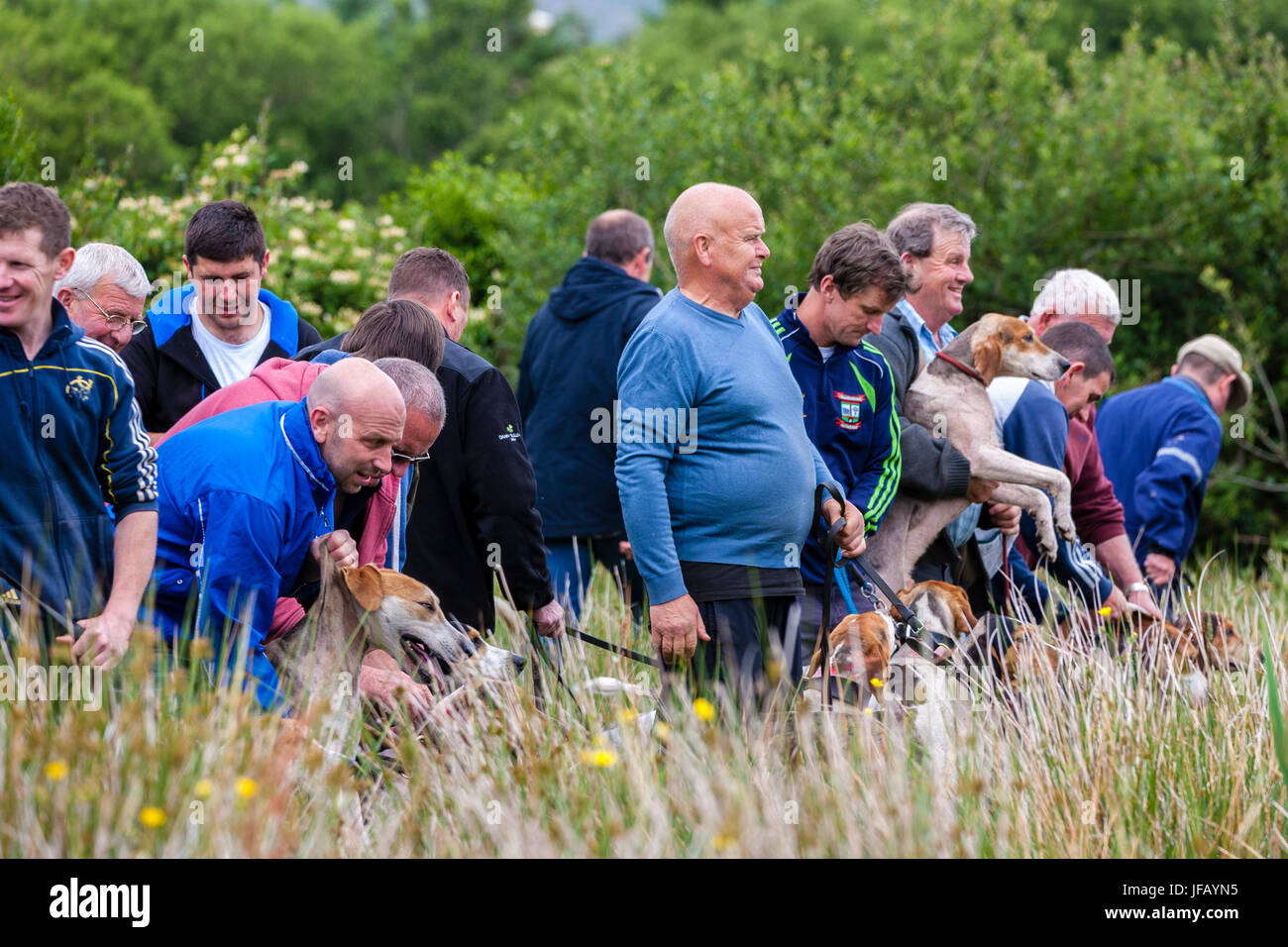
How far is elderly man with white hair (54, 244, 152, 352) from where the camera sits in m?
5.47

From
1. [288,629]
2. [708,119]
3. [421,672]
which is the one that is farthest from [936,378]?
[708,119]

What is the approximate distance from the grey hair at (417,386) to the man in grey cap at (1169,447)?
433 cm

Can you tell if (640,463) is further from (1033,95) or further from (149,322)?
(1033,95)

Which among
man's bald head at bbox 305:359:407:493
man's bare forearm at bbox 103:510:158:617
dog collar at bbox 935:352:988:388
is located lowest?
man's bare forearm at bbox 103:510:158:617

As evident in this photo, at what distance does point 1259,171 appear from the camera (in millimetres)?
12328

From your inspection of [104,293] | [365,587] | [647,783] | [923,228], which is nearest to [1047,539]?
[923,228]

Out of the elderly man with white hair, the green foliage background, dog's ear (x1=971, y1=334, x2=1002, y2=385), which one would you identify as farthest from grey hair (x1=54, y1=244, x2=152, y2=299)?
the green foliage background

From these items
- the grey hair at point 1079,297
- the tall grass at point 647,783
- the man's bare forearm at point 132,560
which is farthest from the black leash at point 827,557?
the grey hair at point 1079,297

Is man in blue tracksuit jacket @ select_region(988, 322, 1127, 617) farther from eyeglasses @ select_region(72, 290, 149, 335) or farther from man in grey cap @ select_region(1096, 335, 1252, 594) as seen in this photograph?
eyeglasses @ select_region(72, 290, 149, 335)

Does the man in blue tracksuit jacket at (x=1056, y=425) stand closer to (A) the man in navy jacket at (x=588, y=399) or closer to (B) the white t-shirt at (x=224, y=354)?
(A) the man in navy jacket at (x=588, y=399)

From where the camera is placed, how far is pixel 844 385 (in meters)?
5.17

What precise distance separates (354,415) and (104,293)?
2.10 m

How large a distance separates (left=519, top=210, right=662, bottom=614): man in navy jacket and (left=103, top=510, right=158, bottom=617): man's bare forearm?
3471 mm
